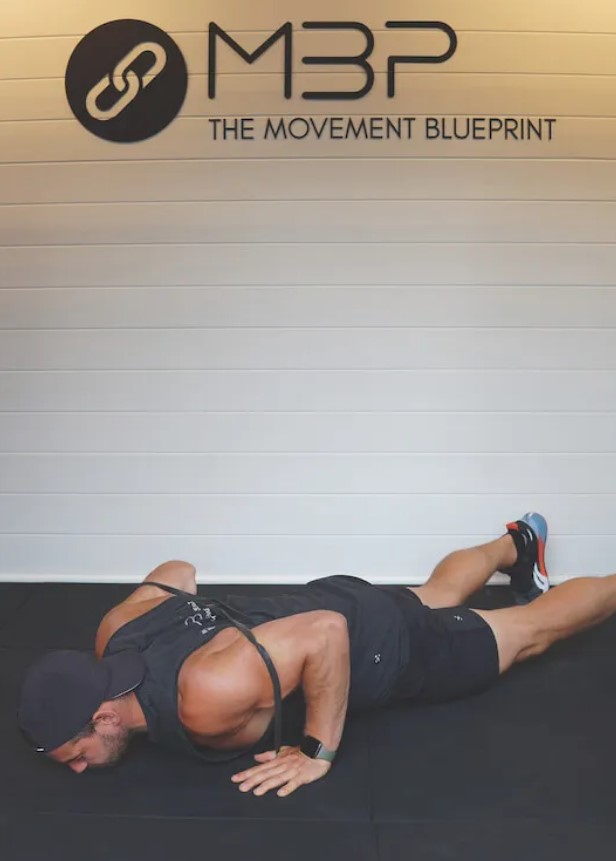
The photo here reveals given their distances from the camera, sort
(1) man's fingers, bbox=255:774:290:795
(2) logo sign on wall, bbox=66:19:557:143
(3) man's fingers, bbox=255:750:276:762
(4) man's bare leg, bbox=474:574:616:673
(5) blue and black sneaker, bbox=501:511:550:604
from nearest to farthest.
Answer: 1. (1) man's fingers, bbox=255:774:290:795
2. (3) man's fingers, bbox=255:750:276:762
3. (4) man's bare leg, bbox=474:574:616:673
4. (5) blue and black sneaker, bbox=501:511:550:604
5. (2) logo sign on wall, bbox=66:19:557:143

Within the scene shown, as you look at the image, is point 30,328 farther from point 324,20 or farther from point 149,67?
point 324,20

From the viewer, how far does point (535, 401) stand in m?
4.00

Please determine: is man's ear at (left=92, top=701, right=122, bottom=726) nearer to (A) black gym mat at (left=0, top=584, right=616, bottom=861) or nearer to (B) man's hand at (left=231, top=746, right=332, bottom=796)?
(A) black gym mat at (left=0, top=584, right=616, bottom=861)

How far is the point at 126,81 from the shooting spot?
3848 millimetres

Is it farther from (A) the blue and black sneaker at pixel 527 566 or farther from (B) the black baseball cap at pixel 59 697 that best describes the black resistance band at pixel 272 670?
(A) the blue and black sneaker at pixel 527 566

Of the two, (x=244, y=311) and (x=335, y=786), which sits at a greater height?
(x=244, y=311)

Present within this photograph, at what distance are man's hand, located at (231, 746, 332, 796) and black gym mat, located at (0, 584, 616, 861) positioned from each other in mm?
26

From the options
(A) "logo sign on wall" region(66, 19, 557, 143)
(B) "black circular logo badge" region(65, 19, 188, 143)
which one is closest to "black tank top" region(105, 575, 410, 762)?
(A) "logo sign on wall" region(66, 19, 557, 143)

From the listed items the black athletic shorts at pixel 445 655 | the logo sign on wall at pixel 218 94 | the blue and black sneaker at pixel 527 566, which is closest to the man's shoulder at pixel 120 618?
the black athletic shorts at pixel 445 655

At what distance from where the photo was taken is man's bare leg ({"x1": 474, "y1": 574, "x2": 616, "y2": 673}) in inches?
117

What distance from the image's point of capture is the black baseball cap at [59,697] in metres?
2.21

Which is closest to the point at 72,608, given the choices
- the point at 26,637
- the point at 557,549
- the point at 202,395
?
the point at 26,637

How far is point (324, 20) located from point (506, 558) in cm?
239

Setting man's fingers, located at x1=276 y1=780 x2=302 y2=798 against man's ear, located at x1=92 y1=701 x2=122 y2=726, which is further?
man's fingers, located at x1=276 y1=780 x2=302 y2=798
